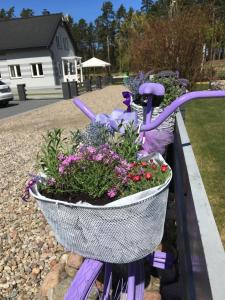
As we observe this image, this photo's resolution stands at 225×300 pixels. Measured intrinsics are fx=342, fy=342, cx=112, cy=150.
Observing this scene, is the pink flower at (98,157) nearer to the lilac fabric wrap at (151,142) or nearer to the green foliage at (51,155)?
the green foliage at (51,155)

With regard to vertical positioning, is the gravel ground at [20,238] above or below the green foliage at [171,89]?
below

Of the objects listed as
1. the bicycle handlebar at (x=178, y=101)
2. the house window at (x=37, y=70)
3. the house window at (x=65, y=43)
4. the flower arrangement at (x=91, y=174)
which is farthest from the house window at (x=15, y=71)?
the flower arrangement at (x=91, y=174)

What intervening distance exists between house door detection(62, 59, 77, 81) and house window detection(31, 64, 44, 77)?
269cm

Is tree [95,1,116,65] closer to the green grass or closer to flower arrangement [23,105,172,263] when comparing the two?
the green grass

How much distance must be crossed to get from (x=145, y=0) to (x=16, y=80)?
Answer: 5765cm

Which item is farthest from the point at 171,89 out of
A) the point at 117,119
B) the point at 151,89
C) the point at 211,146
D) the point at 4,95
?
the point at 4,95

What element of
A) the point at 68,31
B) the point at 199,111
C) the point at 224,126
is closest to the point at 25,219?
the point at 224,126

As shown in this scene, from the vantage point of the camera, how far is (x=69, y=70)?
3206cm

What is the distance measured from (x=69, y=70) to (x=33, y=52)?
4723 mm

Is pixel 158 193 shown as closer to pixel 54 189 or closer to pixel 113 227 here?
pixel 113 227

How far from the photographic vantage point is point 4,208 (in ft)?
15.4

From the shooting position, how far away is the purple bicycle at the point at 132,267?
1.54 meters

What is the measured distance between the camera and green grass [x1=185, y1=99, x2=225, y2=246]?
433 cm

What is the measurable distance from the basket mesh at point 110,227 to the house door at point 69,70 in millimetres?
30085
